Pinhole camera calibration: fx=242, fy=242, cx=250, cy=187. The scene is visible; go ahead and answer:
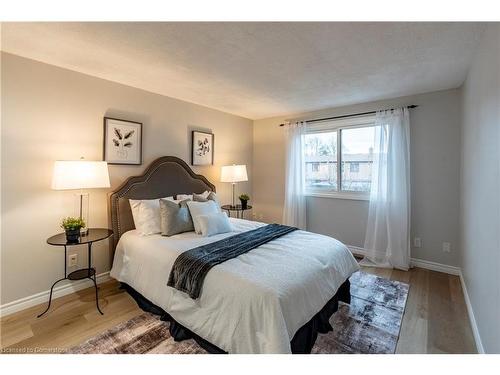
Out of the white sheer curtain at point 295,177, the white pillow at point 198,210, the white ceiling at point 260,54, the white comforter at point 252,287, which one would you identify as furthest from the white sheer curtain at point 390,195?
the white pillow at point 198,210

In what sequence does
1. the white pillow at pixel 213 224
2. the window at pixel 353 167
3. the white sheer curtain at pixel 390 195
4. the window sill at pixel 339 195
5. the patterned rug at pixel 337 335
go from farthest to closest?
the window at pixel 353 167 → the window sill at pixel 339 195 → the white sheer curtain at pixel 390 195 → the white pillow at pixel 213 224 → the patterned rug at pixel 337 335

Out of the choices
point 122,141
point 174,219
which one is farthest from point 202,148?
point 174,219

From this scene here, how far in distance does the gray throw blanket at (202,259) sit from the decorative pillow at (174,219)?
1.78ft

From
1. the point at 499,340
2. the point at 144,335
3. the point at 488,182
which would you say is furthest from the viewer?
the point at 144,335

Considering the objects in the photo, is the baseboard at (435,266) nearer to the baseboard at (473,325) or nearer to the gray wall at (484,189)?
the baseboard at (473,325)

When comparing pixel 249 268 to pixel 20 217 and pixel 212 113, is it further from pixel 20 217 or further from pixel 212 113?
pixel 212 113

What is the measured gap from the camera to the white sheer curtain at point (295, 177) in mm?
4219

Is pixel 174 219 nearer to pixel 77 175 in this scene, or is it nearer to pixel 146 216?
pixel 146 216

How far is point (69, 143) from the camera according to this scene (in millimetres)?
2537

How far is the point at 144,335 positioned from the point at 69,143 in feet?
6.69

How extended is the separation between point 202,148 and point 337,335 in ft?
9.91

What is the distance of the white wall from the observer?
7.23ft
